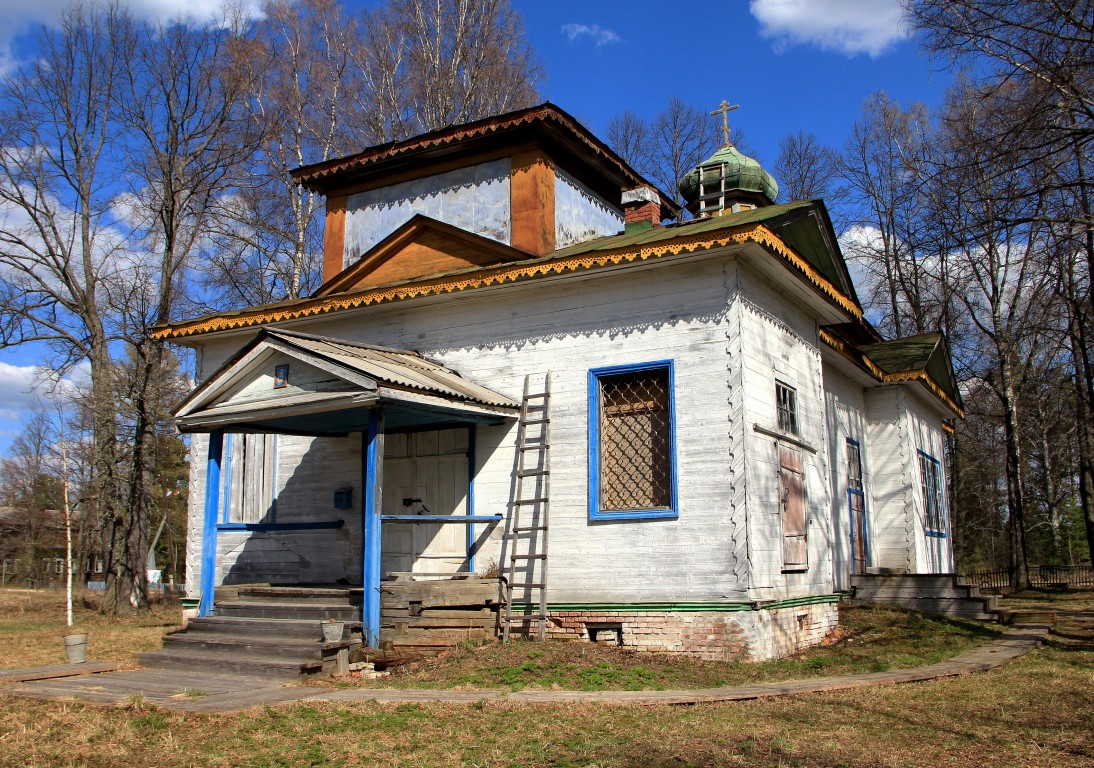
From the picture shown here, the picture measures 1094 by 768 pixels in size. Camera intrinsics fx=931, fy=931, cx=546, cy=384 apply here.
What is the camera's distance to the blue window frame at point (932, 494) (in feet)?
61.5

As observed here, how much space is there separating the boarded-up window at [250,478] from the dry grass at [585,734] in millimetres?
5971

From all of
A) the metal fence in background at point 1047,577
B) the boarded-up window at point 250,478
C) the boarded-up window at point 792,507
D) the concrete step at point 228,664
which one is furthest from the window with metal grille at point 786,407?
the metal fence in background at point 1047,577

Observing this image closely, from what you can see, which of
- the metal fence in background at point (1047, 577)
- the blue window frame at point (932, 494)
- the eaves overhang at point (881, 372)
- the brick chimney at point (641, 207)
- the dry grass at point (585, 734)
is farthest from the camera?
the metal fence in background at point (1047, 577)

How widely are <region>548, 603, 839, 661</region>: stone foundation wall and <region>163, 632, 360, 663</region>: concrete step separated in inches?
107

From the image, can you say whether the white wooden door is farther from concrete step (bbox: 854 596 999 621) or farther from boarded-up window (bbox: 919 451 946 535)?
boarded-up window (bbox: 919 451 946 535)

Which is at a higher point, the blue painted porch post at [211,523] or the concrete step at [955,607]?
the blue painted porch post at [211,523]

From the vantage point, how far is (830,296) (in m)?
12.4

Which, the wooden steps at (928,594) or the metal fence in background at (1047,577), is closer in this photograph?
the wooden steps at (928,594)

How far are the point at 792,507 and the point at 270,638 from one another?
635 centimetres

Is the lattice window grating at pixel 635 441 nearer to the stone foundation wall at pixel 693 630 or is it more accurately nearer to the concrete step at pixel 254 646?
the stone foundation wall at pixel 693 630

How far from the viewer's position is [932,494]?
19641 mm

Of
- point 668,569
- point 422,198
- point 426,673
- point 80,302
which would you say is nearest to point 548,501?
point 668,569

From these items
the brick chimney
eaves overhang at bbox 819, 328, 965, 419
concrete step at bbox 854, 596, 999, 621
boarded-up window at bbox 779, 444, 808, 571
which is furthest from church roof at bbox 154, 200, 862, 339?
concrete step at bbox 854, 596, 999, 621

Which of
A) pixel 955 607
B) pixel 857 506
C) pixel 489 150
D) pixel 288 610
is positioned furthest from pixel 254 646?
pixel 857 506
